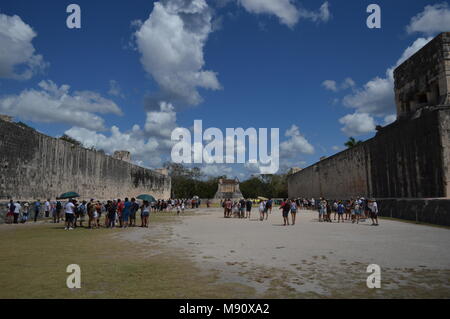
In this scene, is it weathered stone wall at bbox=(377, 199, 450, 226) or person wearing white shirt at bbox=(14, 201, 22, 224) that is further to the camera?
person wearing white shirt at bbox=(14, 201, 22, 224)

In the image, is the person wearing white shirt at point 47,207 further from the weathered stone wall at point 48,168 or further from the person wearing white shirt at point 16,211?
the person wearing white shirt at point 16,211

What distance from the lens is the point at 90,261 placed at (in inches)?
235

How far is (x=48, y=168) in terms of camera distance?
1936 centimetres

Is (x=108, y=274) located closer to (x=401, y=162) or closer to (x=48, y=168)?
(x=401, y=162)

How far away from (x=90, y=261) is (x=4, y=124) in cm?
1370

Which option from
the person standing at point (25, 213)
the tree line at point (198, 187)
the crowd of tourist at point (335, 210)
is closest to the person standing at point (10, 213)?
the person standing at point (25, 213)

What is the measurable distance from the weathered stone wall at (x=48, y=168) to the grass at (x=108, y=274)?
33.9 feet

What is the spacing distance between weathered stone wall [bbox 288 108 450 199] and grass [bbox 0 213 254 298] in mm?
12293

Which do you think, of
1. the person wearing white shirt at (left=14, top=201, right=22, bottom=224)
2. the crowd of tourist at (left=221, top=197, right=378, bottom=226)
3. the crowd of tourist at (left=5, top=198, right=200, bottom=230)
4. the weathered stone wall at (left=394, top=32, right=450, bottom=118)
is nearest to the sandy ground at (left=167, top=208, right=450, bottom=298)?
the crowd of tourist at (left=221, top=197, right=378, bottom=226)

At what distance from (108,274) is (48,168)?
55.8 ft

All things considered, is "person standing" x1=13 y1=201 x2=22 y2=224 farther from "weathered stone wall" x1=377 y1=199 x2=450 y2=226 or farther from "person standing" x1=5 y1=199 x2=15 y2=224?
"weathered stone wall" x1=377 y1=199 x2=450 y2=226

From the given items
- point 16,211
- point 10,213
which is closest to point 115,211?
point 16,211

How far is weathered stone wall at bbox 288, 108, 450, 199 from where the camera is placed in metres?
13.4
